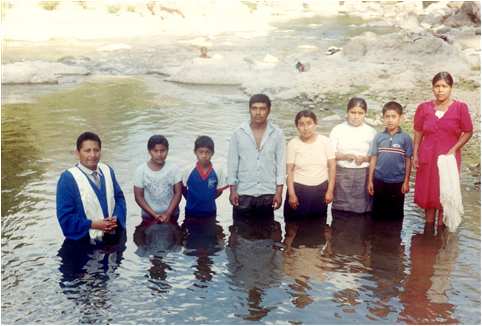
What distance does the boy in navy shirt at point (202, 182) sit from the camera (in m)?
5.25

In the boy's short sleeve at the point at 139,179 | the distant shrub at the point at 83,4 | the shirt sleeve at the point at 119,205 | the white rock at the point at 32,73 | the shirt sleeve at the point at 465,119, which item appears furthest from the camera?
the distant shrub at the point at 83,4

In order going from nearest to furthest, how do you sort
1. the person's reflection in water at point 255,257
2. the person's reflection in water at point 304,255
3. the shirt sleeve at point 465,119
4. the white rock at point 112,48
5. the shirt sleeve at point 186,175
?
1. the person's reflection in water at point 255,257
2. the person's reflection in water at point 304,255
3. the shirt sleeve at point 465,119
4. the shirt sleeve at point 186,175
5. the white rock at point 112,48

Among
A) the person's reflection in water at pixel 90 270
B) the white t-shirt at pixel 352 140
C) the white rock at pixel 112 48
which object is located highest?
the white rock at pixel 112 48

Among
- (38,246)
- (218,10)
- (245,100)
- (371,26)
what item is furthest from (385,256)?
(218,10)

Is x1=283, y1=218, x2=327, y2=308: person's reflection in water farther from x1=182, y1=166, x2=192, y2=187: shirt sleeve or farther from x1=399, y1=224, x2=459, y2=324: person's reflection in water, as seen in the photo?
x1=182, y1=166, x2=192, y2=187: shirt sleeve

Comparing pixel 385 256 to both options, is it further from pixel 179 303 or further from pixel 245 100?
pixel 245 100

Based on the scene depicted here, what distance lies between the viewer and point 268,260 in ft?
15.9

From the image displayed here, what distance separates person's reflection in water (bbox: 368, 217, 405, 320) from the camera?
4.09m

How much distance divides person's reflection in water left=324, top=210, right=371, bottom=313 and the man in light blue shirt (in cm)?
70

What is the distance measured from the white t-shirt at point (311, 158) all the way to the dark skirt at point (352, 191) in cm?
25

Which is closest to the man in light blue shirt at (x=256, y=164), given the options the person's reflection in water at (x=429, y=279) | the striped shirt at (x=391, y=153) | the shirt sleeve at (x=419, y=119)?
the striped shirt at (x=391, y=153)

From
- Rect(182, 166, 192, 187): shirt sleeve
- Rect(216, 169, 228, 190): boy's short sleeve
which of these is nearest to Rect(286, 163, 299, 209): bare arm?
Rect(216, 169, 228, 190): boy's short sleeve

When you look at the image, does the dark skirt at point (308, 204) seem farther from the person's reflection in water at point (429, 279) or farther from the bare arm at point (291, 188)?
the person's reflection in water at point (429, 279)

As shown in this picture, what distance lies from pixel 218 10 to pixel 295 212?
1448 inches
